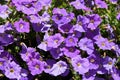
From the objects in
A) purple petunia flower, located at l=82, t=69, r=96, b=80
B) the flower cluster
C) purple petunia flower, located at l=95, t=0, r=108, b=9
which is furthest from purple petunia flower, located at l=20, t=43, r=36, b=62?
purple petunia flower, located at l=95, t=0, r=108, b=9

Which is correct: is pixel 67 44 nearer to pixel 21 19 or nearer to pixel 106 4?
pixel 21 19

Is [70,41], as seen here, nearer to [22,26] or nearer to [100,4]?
[22,26]

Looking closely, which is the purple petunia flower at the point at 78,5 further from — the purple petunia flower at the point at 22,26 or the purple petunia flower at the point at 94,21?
the purple petunia flower at the point at 22,26

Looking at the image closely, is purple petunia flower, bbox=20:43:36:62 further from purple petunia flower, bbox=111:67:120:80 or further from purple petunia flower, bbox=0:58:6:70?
purple petunia flower, bbox=111:67:120:80

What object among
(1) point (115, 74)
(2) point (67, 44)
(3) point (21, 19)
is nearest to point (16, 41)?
(3) point (21, 19)

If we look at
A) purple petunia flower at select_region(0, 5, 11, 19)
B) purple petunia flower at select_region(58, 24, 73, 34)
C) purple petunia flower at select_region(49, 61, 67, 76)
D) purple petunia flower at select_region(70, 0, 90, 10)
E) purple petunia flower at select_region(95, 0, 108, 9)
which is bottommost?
purple petunia flower at select_region(49, 61, 67, 76)

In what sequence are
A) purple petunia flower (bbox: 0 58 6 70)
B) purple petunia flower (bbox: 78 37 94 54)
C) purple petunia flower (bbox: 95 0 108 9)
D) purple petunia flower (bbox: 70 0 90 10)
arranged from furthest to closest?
purple petunia flower (bbox: 95 0 108 9), purple petunia flower (bbox: 70 0 90 10), purple petunia flower (bbox: 78 37 94 54), purple petunia flower (bbox: 0 58 6 70)

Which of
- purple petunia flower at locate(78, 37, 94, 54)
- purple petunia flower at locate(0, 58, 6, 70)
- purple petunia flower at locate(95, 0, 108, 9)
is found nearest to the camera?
purple petunia flower at locate(0, 58, 6, 70)
